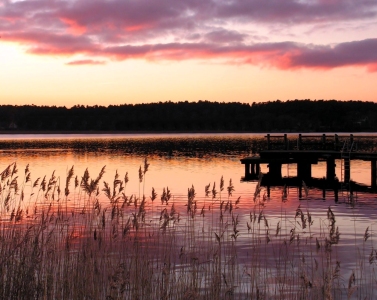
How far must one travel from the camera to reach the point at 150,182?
46.5m

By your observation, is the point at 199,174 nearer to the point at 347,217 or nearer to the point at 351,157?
the point at 351,157

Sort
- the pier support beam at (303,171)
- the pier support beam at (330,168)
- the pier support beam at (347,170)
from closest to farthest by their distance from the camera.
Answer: the pier support beam at (347,170) → the pier support beam at (330,168) → the pier support beam at (303,171)

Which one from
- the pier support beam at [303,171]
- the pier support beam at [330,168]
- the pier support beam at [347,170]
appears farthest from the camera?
the pier support beam at [303,171]

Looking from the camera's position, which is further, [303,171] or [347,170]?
[303,171]

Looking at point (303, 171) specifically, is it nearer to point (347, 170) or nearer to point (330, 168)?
point (330, 168)

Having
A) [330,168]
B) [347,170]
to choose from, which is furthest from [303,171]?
[347,170]

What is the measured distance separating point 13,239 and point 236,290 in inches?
219

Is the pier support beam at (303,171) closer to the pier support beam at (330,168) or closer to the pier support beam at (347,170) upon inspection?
the pier support beam at (330,168)

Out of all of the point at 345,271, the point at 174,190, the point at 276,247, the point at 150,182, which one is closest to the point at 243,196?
the point at 174,190

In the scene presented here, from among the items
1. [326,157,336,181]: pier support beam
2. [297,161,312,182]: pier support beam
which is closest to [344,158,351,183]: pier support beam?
[326,157,336,181]: pier support beam

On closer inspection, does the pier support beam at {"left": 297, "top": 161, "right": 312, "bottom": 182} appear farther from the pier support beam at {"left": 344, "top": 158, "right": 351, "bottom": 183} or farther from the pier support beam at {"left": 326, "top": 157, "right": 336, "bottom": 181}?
the pier support beam at {"left": 344, "top": 158, "right": 351, "bottom": 183}

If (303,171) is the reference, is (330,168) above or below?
above

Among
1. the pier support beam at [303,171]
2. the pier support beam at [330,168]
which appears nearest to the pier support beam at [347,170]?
the pier support beam at [330,168]

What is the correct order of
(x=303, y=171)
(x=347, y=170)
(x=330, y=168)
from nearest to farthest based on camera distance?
(x=347, y=170) → (x=330, y=168) → (x=303, y=171)
